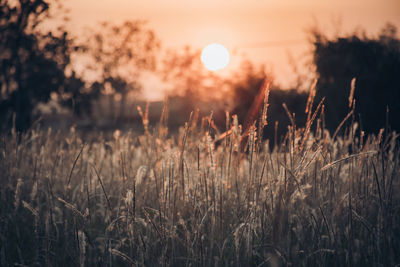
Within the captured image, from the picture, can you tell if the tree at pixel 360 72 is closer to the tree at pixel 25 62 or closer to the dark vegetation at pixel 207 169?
the dark vegetation at pixel 207 169

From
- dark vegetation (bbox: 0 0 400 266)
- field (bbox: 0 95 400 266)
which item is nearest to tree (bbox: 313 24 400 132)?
dark vegetation (bbox: 0 0 400 266)

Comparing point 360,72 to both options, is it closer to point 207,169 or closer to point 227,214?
point 227,214

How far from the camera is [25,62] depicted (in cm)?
676

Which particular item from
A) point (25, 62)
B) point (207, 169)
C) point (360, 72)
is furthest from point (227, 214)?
point (360, 72)

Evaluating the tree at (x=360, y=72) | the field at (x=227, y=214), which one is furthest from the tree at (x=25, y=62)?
the tree at (x=360, y=72)

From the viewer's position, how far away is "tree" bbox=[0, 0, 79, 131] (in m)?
5.87

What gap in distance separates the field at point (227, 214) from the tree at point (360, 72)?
5.29 meters

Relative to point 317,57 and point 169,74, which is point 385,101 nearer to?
point 317,57

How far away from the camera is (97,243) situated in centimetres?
222

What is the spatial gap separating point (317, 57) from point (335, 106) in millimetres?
1437

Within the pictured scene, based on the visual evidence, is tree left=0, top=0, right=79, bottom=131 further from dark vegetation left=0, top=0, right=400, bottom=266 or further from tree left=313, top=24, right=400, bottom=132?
tree left=313, top=24, right=400, bottom=132

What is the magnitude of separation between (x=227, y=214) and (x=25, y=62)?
6164mm

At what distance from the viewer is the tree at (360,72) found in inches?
291

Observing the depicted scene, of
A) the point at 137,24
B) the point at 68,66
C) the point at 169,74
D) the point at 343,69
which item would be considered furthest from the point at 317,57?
the point at 169,74
